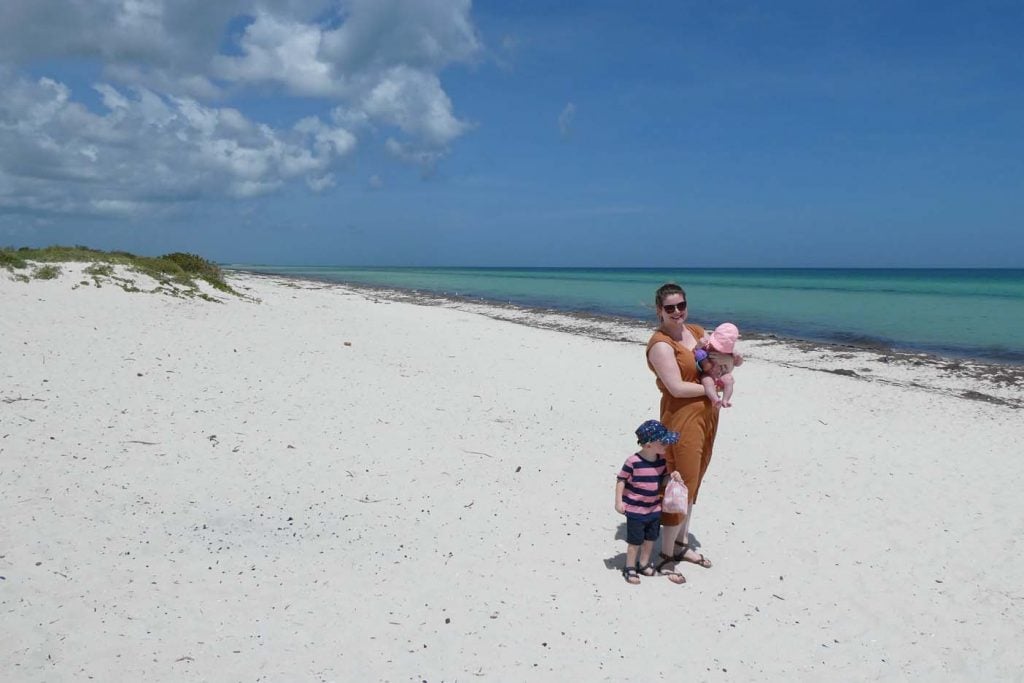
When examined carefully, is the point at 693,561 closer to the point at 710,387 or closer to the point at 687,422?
the point at 687,422

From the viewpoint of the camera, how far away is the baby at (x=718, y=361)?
15.0 feet

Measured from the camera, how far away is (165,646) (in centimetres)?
394

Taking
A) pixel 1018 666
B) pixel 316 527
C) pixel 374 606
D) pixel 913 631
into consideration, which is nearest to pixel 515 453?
pixel 316 527

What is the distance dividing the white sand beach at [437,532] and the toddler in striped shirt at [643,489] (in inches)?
16.4

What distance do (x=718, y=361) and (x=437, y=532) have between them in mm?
2758

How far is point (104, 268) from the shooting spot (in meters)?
14.9

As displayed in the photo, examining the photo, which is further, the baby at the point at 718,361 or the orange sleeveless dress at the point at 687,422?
the orange sleeveless dress at the point at 687,422

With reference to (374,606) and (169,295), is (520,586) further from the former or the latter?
(169,295)

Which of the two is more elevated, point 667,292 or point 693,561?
point 667,292

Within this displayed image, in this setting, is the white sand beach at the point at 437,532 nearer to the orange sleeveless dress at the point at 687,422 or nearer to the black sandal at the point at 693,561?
the black sandal at the point at 693,561

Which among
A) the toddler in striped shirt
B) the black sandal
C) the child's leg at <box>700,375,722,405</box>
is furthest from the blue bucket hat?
the black sandal

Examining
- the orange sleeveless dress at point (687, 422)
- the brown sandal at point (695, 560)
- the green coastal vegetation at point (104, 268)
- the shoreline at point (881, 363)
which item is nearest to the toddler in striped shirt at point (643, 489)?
the orange sleeveless dress at point (687, 422)

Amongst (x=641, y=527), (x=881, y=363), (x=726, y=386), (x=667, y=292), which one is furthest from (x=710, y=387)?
(x=881, y=363)

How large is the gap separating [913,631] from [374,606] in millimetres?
3694
